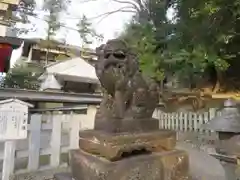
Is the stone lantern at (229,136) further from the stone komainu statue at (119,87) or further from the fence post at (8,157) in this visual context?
the fence post at (8,157)

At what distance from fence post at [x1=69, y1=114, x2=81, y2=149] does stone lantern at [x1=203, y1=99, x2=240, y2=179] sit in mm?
3097

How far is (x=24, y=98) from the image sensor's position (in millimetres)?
6371

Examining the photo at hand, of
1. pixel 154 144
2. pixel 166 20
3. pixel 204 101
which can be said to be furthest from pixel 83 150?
pixel 166 20

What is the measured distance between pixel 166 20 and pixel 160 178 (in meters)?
8.57

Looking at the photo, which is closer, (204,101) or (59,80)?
(204,101)

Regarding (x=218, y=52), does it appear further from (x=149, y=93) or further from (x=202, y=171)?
(x=149, y=93)

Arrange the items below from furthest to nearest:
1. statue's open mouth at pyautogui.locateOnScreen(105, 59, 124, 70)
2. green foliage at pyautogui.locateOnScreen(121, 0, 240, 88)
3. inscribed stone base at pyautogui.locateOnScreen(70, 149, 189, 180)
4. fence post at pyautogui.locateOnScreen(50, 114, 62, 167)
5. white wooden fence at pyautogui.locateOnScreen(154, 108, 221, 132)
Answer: white wooden fence at pyautogui.locateOnScreen(154, 108, 221, 132) → green foliage at pyautogui.locateOnScreen(121, 0, 240, 88) → fence post at pyautogui.locateOnScreen(50, 114, 62, 167) → statue's open mouth at pyautogui.locateOnScreen(105, 59, 124, 70) → inscribed stone base at pyautogui.locateOnScreen(70, 149, 189, 180)

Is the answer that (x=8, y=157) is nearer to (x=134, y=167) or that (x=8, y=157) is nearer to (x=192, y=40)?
(x=134, y=167)

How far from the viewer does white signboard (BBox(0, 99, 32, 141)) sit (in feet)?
10.0

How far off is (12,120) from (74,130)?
1.68 m

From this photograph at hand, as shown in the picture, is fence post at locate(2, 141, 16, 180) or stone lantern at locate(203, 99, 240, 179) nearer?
stone lantern at locate(203, 99, 240, 179)

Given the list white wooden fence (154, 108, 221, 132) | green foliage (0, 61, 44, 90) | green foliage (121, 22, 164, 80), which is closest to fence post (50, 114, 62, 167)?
green foliage (121, 22, 164, 80)

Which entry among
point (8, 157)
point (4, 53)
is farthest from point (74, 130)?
point (4, 53)

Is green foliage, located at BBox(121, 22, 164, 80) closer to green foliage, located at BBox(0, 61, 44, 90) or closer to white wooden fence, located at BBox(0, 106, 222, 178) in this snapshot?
white wooden fence, located at BBox(0, 106, 222, 178)
